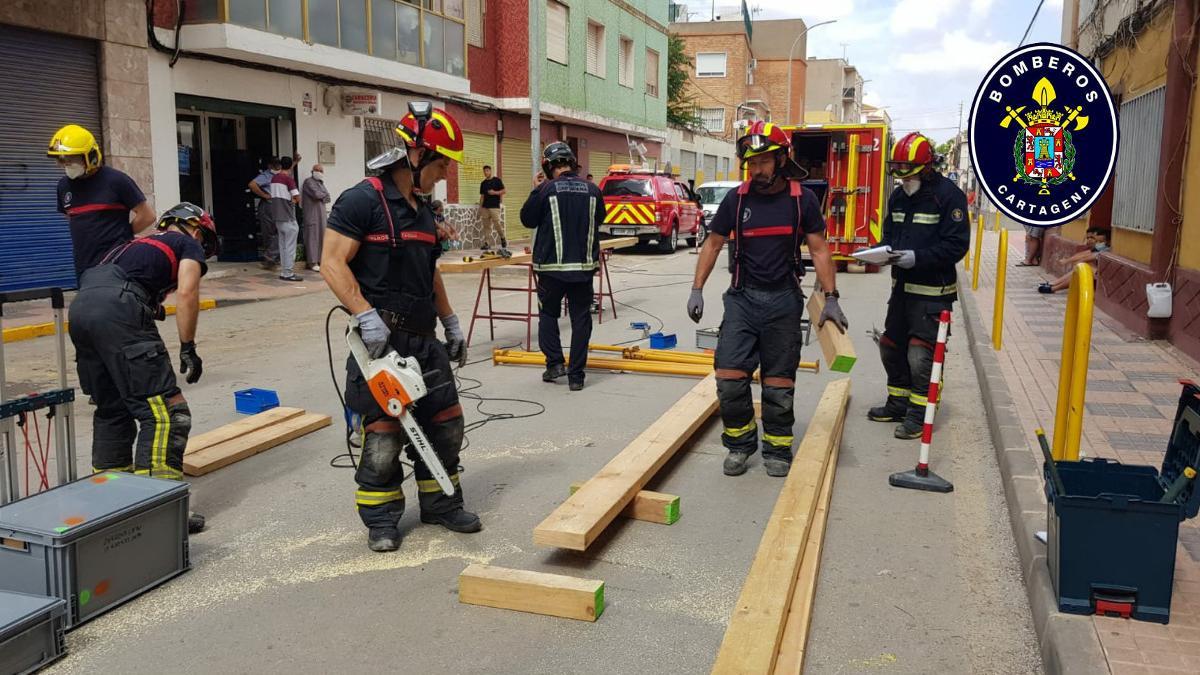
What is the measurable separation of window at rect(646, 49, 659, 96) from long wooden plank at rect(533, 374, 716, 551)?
100.0 ft

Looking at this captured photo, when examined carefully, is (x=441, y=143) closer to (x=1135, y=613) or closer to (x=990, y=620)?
(x=990, y=620)

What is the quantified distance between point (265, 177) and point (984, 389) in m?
12.5

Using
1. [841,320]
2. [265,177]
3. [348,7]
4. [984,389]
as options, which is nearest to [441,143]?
[841,320]

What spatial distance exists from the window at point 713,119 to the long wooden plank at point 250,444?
189 ft

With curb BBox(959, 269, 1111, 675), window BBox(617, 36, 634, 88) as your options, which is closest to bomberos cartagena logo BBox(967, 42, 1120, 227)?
curb BBox(959, 269, 1111, 675)

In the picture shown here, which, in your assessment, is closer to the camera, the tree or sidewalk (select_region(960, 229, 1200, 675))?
sidewalk (select_region(960, 229, 1200, 675))

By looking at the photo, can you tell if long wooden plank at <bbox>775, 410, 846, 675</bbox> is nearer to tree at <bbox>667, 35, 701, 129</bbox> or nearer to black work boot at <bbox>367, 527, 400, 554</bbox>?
black work boot at <bbox>367, 527, 400, 554</bbox>

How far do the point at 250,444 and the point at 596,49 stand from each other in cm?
2657

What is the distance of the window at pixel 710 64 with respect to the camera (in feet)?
202

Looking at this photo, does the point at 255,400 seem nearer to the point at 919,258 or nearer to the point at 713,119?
the point at 919,258

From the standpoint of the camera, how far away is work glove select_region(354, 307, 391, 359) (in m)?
4.36

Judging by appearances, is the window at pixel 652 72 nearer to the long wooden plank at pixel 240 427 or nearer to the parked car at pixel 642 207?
the parked car at pixel 642 207

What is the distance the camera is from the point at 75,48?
13414 mm

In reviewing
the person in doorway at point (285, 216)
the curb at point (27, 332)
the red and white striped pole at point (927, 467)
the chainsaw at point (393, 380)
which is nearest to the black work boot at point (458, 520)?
the chainsaw at point (393, 380)
